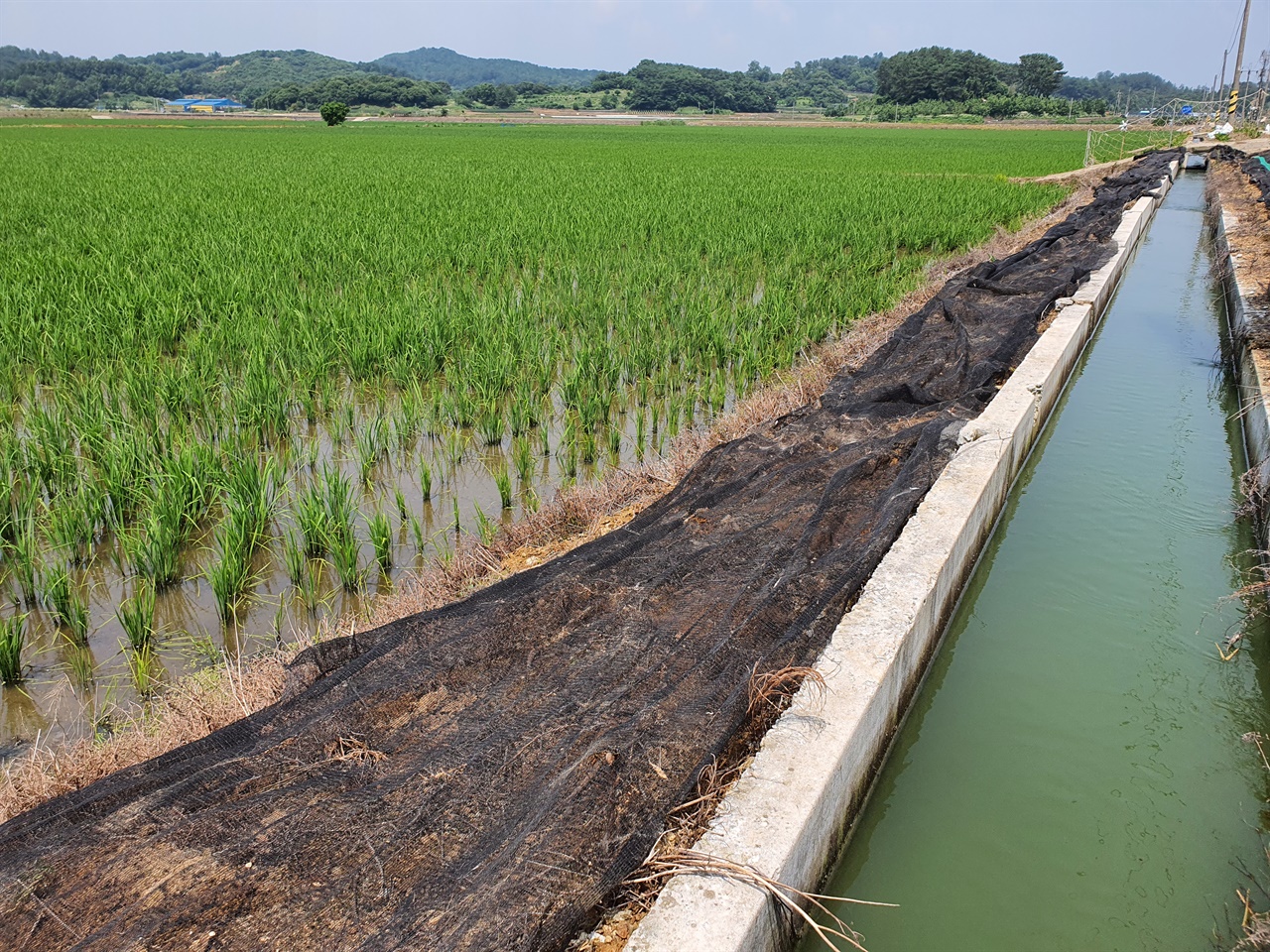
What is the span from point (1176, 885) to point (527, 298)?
564 cm

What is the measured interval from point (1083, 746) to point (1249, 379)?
3999mm

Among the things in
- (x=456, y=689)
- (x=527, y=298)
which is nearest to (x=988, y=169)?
(x=527, y=298)

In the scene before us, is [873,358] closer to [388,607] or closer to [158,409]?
[388,607]

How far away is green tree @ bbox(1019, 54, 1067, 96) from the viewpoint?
265 ft

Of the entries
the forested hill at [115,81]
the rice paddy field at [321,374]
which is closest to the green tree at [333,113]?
the rice paddy field at [321,374]

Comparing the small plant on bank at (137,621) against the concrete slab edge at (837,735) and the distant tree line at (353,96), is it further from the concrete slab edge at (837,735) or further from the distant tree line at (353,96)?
the distant tree line at (353,96)

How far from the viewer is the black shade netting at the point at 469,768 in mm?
1571

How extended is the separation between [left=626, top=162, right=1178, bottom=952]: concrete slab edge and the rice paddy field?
1.60 m

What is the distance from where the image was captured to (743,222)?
33.6ft

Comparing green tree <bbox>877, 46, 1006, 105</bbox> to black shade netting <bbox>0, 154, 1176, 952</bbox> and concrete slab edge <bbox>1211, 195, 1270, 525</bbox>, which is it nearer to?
concrete slab edge <bbox>1211, 195, 1270, 525</bbox>

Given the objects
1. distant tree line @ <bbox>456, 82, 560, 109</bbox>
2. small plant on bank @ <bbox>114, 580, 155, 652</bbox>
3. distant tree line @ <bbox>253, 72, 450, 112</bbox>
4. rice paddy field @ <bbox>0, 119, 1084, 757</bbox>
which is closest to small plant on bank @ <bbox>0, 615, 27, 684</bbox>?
rice paddy field @ <bbox>0, 119, 1084, 757</bbox>

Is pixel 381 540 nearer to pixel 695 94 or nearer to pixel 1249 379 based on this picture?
pixel 1249 379

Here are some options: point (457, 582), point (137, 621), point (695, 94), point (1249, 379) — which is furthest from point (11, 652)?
point (695, 94)

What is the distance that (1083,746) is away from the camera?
8.38 ft
